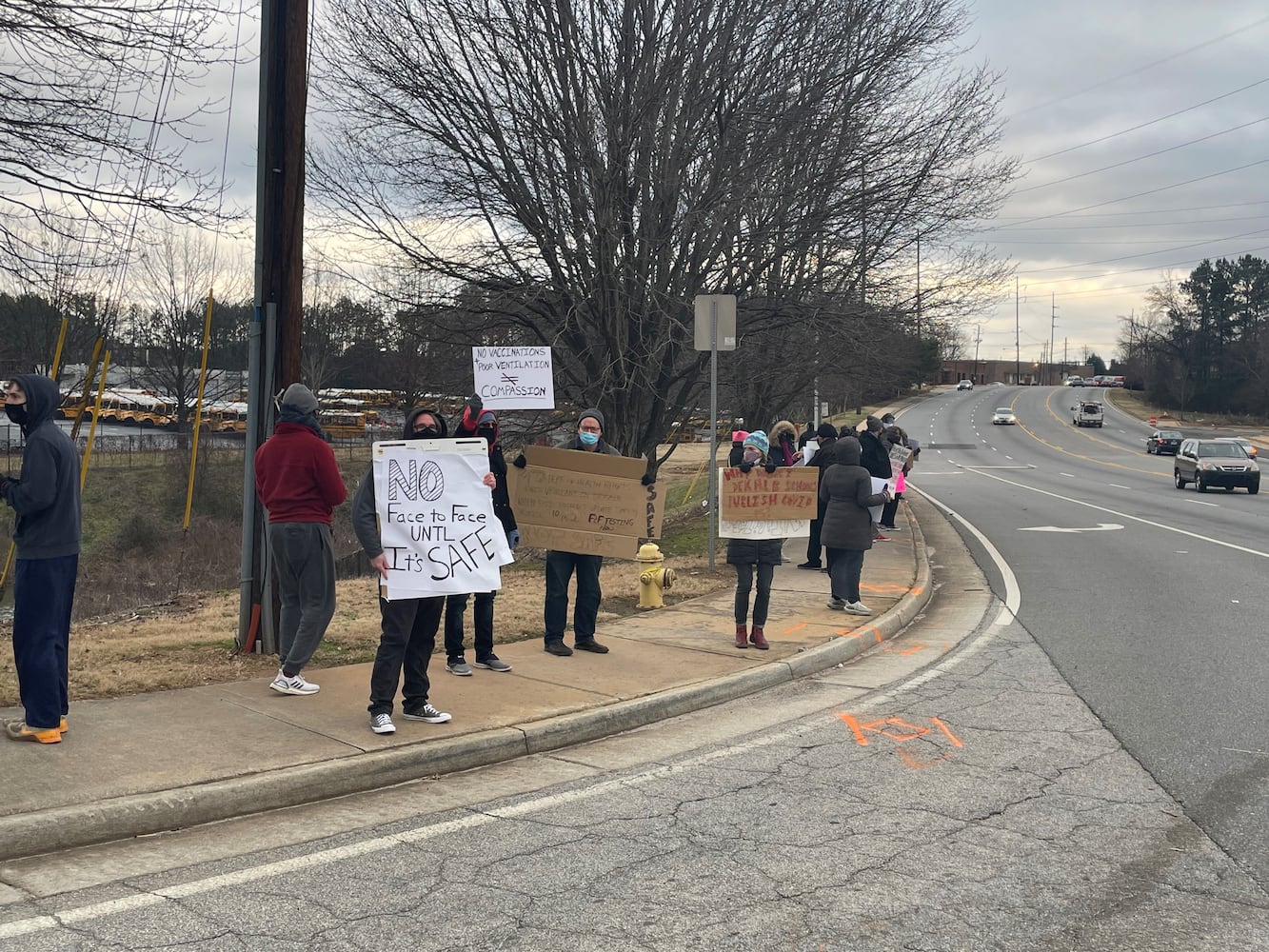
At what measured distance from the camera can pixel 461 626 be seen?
8062 mm

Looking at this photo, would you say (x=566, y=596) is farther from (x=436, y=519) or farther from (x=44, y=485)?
(x=44, y=485)

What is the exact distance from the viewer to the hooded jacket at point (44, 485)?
5719mm

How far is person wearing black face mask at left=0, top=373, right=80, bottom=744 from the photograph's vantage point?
5.73 m

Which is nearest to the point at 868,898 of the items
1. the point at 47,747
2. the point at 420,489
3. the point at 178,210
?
the point at 420,489

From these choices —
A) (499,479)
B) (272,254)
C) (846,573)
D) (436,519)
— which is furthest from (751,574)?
(272,254)

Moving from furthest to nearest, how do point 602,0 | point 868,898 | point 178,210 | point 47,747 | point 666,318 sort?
point 666,318 → point 602,0 → point 178,210 → point 47,747 → point 868,898

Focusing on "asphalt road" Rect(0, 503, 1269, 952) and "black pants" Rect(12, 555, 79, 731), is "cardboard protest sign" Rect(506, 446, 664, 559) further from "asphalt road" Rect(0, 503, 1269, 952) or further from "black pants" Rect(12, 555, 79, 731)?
"black pants" Rect(12, 555, 79, 731)

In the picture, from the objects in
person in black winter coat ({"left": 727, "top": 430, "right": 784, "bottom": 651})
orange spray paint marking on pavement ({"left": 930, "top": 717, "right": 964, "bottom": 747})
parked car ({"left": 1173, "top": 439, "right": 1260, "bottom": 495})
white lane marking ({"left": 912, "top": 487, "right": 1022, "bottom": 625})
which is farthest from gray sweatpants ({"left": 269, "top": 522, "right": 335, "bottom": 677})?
parked car ({"left": 1173, "top": 439, "right": 1260, "bottom": 495})

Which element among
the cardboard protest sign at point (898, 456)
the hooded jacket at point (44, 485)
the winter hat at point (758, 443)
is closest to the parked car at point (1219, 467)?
the cardboard protest sign at point (898, 456)

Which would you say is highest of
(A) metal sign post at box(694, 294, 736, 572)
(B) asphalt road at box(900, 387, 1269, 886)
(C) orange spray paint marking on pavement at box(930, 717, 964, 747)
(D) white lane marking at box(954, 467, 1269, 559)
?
(A) metal sign post at box(694, 294, 736, 572)

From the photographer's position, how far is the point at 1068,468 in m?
48.3

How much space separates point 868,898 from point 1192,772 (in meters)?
2.75

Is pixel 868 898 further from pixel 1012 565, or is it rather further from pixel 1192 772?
pixel 1012 565

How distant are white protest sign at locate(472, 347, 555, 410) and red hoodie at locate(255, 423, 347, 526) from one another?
404cm
